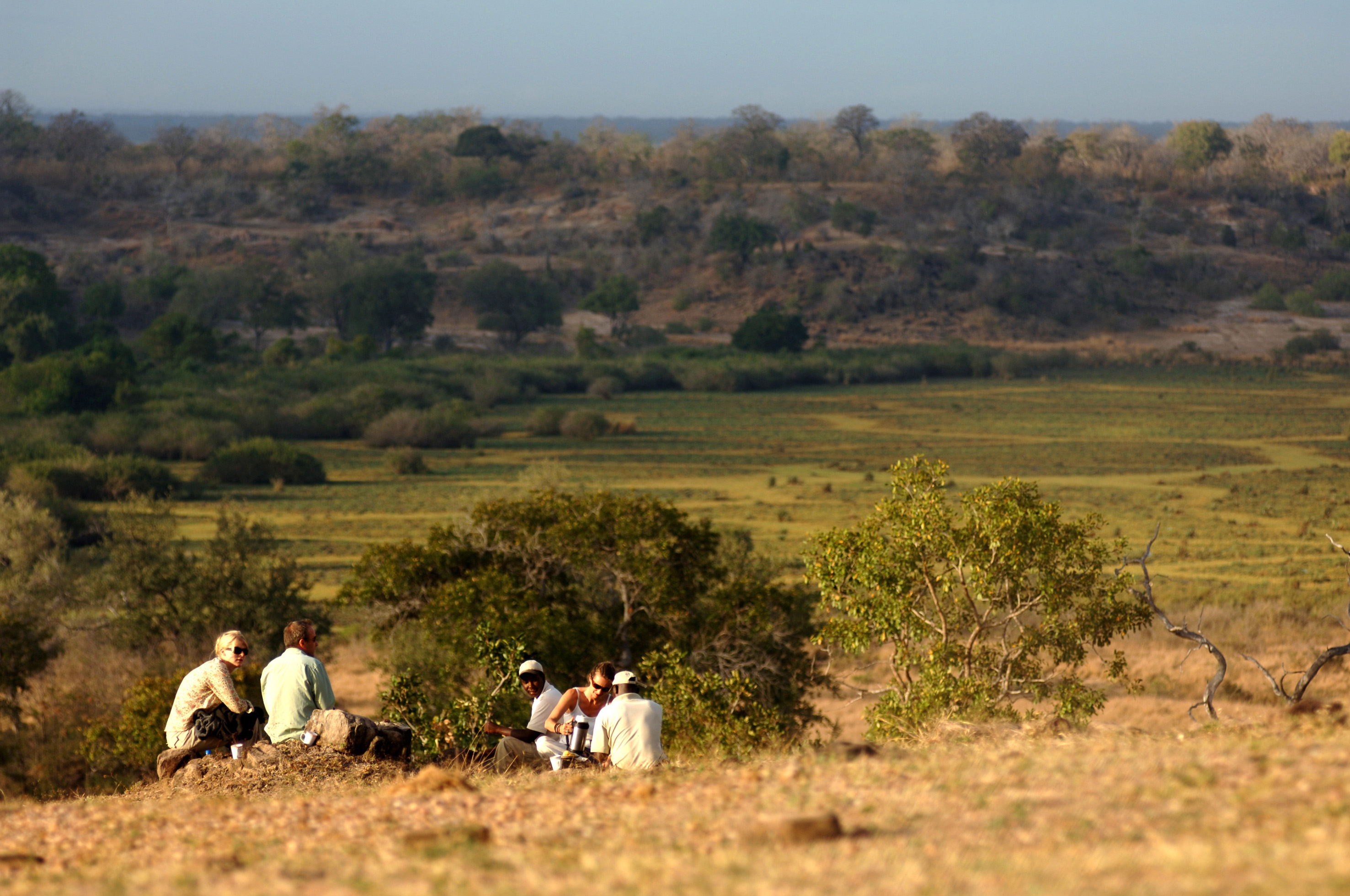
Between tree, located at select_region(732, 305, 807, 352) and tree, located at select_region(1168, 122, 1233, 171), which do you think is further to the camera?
tree, located at select_region(1168, 122, 1233, 171)

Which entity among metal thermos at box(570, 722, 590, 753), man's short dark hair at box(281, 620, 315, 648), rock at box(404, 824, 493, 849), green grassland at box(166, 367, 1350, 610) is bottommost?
green grassland at box(166, 367, 1350, 610)

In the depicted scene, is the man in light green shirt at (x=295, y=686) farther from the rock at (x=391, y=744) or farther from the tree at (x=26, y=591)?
the tree at (x=26, y=591)

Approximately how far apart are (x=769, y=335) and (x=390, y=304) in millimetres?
22336

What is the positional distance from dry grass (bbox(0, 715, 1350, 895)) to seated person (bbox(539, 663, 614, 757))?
75 centimetres

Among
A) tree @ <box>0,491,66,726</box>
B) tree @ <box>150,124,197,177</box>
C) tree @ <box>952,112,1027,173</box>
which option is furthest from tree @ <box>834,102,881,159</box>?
tree @ <box>0,491,66,726</box>

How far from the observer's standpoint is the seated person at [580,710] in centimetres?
830

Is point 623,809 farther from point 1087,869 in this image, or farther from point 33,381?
point 33,381

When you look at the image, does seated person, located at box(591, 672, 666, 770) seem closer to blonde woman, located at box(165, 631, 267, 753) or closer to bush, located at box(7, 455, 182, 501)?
blonde woman, located at box(165, 631, 267, 753)

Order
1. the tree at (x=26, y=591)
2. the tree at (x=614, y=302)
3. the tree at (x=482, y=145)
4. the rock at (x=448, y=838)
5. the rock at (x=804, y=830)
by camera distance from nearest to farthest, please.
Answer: the rock at (x=804, y=830) → the rock at (x=448, y=838) → the tree at (x=26, y=591) → the tree at (x=614, y=302) → the tree at (x=482, y=145)

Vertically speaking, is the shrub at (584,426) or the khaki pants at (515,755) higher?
the khaki pants at (515,755)

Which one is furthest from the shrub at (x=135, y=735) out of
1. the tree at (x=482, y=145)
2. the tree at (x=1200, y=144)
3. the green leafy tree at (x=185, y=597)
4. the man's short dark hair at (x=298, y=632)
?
the tree at (x=1200, y=144)

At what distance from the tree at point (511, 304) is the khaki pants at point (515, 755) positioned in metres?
74.5

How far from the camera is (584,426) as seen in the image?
52.4 m

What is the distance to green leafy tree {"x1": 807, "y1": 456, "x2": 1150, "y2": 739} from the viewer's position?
11.2 metres
